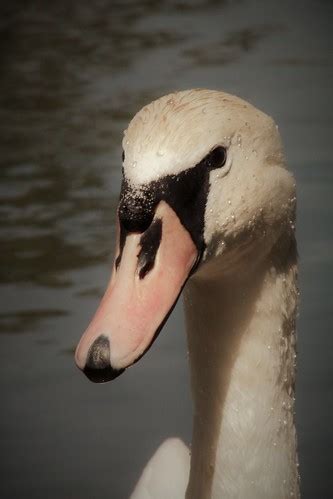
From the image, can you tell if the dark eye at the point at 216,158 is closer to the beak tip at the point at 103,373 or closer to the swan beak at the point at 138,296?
the swan beak at the point at 138,296

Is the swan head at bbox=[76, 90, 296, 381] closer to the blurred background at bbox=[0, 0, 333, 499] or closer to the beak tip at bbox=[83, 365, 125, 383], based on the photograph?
the beak tip at bbox=[83, 365, 125, 383]

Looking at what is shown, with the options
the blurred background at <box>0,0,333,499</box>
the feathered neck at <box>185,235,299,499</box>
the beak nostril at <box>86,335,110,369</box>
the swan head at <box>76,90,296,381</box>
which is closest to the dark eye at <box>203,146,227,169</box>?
the swan head at <box>76,90,296,381</box>

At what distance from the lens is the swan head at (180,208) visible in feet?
5.17

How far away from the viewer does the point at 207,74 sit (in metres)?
4.70

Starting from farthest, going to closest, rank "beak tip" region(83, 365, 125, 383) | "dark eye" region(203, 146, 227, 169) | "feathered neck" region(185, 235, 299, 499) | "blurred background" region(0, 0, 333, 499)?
"blurred background" region(0, 0, 333, 499)
"feathered neck" region(185, 235, 299, 499)
"dark eye" region(203, 146, 227, 169)
"beak tip" region(83, 365, 125, 383)

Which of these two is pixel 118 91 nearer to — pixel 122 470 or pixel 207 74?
pixel 207 74

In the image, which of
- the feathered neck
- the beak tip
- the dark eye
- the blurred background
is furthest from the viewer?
the blurred background

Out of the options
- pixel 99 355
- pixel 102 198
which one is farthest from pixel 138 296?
pixel 102 198

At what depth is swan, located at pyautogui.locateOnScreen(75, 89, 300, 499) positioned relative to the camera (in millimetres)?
1605

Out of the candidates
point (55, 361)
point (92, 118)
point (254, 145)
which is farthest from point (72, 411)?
point (92, 118)

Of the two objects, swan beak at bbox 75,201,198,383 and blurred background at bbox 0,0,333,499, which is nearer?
swan beak at bbox 75,201,198,383

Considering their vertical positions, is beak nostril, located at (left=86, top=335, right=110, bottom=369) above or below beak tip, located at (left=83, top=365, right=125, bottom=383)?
above

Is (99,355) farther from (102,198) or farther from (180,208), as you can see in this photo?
(102,198)

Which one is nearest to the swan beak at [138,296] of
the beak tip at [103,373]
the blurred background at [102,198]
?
the beak tip at [103,373]
